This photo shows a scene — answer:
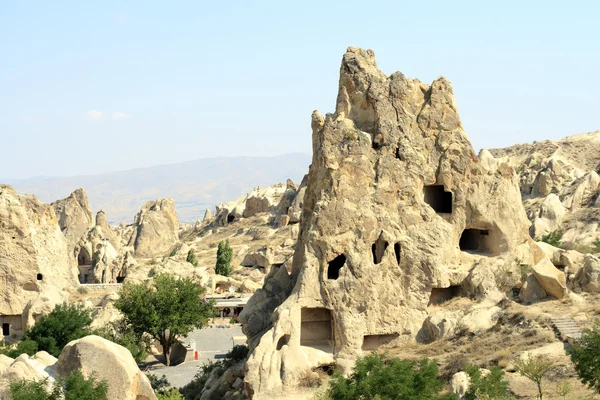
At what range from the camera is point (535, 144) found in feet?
348

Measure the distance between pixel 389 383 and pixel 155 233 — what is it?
68852mm

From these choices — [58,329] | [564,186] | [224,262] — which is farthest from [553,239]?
[58,329]

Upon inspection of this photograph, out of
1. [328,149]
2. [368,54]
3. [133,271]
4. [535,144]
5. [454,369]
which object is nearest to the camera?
[454,369]

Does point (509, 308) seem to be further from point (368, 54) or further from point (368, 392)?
point (368, 54)

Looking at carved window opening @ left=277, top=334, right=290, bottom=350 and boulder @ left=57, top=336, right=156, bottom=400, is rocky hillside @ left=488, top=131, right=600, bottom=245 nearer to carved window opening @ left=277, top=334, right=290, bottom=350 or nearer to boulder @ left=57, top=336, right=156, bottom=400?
carved window opening @ left=277, top=334, right=290, bottom=350

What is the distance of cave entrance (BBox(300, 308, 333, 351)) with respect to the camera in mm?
29406

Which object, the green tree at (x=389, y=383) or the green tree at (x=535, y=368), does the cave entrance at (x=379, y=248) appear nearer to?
the green tree at (x=389, y=383)

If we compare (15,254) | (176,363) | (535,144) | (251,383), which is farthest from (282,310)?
(535,144)

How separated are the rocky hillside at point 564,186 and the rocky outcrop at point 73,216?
3836 centimetres

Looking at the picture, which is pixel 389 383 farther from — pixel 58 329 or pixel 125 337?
pixel 58 329

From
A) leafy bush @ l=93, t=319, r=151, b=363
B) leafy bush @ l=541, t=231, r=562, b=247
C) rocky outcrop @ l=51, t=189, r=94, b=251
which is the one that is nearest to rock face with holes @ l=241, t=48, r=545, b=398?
leafy bush @ l=93, t=319, r=151, b=363

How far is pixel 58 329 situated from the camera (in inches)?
1554

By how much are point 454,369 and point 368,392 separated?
12.1 ft

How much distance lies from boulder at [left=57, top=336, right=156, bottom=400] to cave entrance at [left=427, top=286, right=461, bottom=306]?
11622 mm
